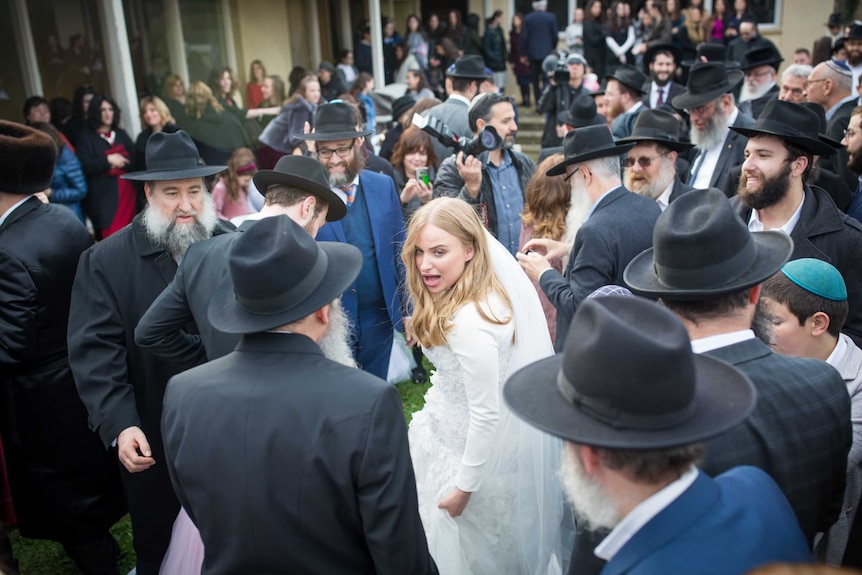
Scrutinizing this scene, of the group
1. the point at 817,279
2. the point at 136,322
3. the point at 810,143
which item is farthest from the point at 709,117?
the point at 136,322

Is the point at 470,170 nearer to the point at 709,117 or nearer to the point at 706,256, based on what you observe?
the point at 709,117

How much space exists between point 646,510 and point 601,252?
84.3 inches

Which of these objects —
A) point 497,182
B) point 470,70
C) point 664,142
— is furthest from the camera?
point 470,70

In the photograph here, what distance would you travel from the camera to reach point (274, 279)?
2135 mm

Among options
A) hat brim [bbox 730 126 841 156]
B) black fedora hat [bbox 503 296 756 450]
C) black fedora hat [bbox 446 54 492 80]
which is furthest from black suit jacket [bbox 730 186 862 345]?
black fedora hat [bbox 446 54 492 80]

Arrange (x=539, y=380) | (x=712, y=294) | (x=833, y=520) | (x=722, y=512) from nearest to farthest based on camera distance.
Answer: (x=722, y=512), (x=539, y=380), (x=712, y=294), (x=833, y=520)

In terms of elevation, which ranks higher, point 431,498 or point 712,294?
point 712,294

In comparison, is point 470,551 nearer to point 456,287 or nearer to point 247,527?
point 456,287

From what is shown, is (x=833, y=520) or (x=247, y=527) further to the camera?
(x=833, y=520)

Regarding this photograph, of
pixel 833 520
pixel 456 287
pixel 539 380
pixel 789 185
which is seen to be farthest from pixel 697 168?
pixel 539 380

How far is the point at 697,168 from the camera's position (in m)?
6.06

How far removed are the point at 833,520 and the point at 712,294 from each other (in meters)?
0.86

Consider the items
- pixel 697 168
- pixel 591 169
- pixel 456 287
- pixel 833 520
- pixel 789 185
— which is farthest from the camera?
pixel 697 168

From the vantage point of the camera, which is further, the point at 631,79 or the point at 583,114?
the point at 631,79
